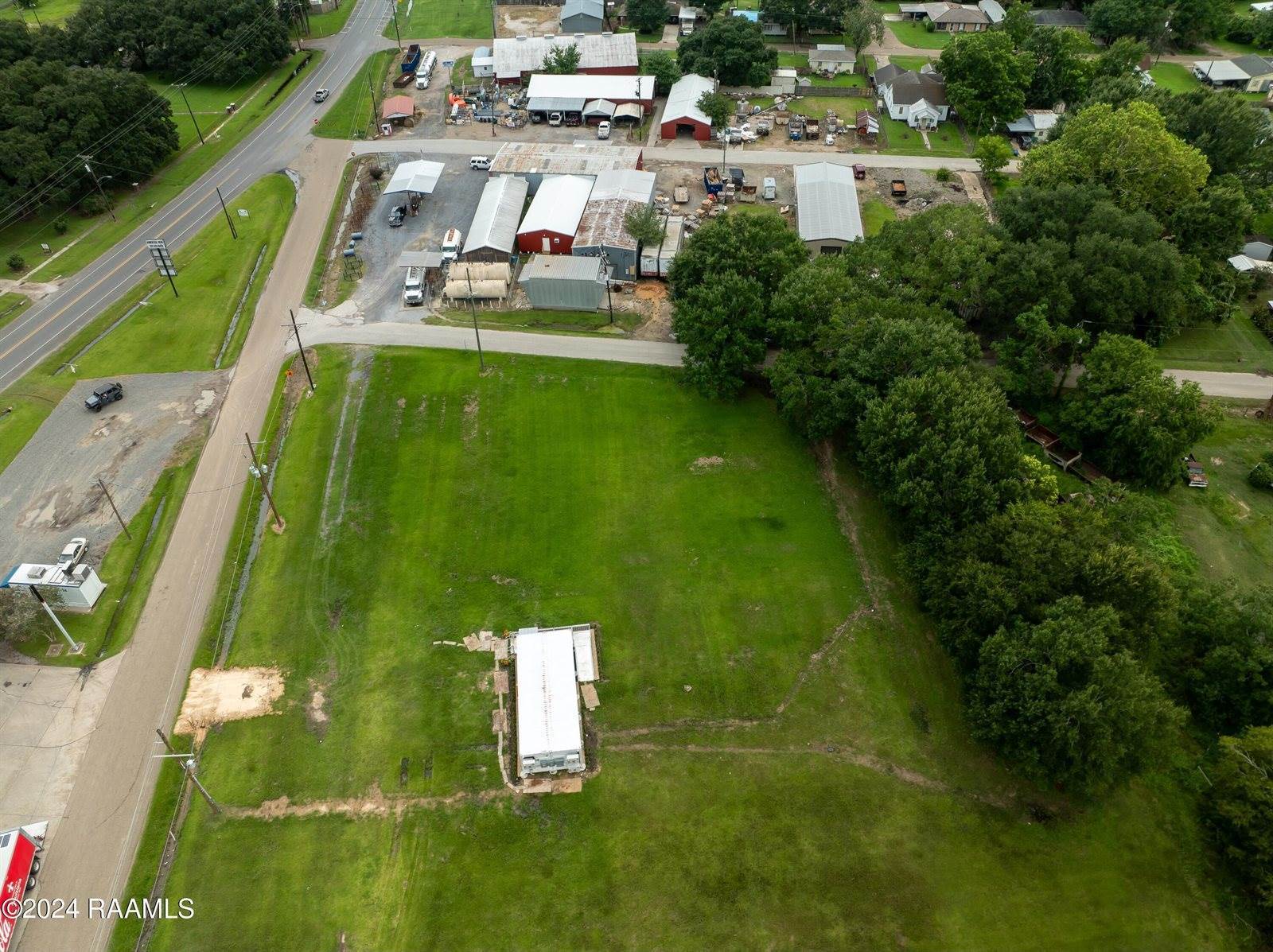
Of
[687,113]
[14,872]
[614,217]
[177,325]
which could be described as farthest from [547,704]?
[687,113]

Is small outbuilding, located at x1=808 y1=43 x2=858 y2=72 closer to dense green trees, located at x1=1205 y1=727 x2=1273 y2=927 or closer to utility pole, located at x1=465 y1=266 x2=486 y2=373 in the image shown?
utility pole, located at x1=465 y1=266 x2=486 y2=373

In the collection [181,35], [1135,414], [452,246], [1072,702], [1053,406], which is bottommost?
[1053,406]

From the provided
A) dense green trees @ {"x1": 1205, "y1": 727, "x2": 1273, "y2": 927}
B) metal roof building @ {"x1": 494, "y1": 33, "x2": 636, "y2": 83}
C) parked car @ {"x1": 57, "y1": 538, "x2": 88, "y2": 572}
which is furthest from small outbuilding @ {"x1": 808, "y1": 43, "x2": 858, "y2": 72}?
parked car @ {"x1": 57, "y1": 538, "x2": 88, "y2": 572}

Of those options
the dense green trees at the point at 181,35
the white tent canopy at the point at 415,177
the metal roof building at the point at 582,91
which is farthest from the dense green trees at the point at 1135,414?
the dense green trees at the point at 181,35

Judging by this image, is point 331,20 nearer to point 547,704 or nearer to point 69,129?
point 69,129

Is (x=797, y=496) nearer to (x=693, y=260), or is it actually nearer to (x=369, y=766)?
(x=693, y=260)

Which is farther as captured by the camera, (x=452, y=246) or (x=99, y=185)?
(x=99, y=185)
